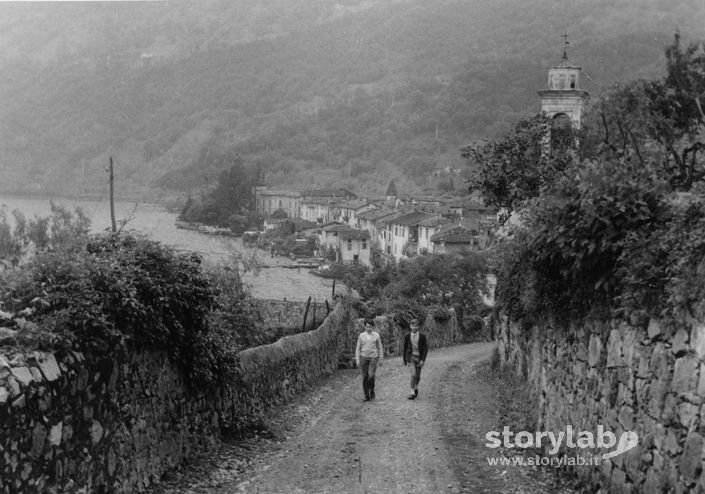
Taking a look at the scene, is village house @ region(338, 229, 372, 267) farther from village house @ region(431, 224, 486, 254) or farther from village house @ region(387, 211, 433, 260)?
village house @ region(431, 224, 486, 254)

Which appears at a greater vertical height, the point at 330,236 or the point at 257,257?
the point at 330,236

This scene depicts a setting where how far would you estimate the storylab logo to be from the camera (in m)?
7.68

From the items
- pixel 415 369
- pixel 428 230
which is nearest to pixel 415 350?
pixel 415 369

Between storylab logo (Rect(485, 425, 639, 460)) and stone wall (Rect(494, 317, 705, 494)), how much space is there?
0.26 feet

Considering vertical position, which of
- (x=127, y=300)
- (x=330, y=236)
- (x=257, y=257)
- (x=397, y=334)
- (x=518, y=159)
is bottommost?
(x=397, y=334)

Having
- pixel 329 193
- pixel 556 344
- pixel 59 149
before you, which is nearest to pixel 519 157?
pixel 556 344

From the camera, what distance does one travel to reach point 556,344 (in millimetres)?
10828

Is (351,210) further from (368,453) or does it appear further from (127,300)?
(127,300)

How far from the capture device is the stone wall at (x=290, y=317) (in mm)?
24212

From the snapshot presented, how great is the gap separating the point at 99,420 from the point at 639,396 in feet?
18.0

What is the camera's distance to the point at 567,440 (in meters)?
9.54

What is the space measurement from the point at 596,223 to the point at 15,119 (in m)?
192

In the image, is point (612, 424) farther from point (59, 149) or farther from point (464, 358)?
point (59, 149)

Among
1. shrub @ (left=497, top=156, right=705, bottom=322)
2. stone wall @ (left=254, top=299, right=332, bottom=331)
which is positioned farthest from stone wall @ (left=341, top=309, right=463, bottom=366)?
shrub @ (left=497, top=156, right=705, bottom=322)
